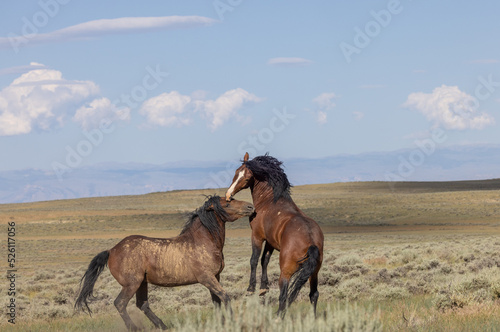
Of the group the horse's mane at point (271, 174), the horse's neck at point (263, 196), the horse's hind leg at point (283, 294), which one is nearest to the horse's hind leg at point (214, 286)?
the horse's hind leg at point (283, 294)

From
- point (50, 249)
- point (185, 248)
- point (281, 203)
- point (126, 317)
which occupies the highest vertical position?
point (281, 203)

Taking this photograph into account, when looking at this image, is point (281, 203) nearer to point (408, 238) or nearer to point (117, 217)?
point (408, 238)

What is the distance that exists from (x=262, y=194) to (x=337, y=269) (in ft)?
42.2

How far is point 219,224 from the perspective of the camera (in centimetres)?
1009

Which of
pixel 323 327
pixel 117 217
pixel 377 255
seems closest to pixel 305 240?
pixel 323 327

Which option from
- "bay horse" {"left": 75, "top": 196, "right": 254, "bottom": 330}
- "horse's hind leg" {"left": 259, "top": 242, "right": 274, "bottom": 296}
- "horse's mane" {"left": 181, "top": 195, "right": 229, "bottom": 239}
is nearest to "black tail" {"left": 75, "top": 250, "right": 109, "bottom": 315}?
"bay horse" {"left": 75, "top": 196, "right": 254, "bottom": 330}

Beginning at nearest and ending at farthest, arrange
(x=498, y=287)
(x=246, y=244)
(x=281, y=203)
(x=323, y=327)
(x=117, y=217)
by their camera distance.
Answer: (x=323, y=327)
(x=281, y=203)
(x=498, y=287)
(x=246, y=244)
(x=117, y=217)

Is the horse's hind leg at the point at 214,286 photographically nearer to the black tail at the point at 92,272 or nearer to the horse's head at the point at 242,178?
the black tail at the point at 92,272

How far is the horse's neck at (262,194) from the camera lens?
1082 centimetres

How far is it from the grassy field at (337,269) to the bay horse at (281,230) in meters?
0.52

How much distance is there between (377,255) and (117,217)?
1983 inches

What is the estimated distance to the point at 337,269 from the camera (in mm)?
23031

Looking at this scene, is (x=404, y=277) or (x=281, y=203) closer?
(x=281, y=203)

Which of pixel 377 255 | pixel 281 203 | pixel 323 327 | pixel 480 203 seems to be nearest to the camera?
pixel 323 327
